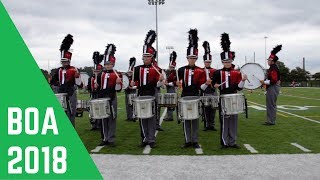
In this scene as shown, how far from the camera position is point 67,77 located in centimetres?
1002

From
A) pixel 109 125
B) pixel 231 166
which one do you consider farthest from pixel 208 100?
pixel 231 166

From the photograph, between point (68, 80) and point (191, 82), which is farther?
point (68, 80)

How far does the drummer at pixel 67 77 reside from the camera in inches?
395

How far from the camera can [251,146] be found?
937 cm

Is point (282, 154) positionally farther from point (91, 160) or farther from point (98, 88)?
point (98, 88)

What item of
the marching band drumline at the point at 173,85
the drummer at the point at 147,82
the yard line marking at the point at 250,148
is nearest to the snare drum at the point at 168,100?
the marching band drumline at the point at 173,85

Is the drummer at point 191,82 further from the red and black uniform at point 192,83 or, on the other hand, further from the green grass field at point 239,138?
the green grass field at point 239,138

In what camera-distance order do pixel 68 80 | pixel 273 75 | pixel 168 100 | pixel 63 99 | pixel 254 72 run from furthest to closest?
pixel 273 75 → pixel 168 100 → pixel 254 72 → pixel 68 80 → pixel 63 99

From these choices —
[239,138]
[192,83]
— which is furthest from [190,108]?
[239,138]

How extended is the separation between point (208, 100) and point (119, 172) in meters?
5.47

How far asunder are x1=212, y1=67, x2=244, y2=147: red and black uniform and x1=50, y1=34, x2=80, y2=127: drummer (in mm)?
3017

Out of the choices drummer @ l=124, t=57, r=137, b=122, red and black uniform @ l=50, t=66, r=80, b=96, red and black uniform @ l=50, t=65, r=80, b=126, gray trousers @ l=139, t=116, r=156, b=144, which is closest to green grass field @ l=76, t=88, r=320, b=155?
gray trousers @ l=139, t=116, r=156, b=144

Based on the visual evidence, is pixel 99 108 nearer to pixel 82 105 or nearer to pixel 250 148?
pixel 250 148

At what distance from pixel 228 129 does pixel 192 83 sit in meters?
1.16
